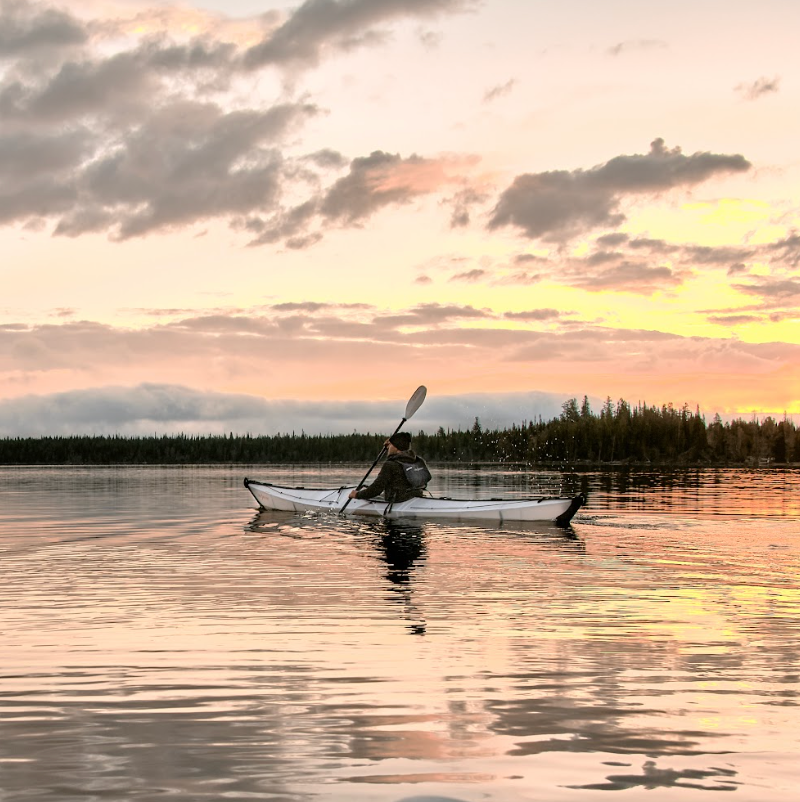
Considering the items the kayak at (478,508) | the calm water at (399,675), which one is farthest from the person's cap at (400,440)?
the calm water at (399,675)

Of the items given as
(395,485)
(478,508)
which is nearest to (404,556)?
(478,508)

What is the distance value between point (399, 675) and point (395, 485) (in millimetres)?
16963

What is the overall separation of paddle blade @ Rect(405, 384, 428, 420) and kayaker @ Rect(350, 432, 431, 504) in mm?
2782

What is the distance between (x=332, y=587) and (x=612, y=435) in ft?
280

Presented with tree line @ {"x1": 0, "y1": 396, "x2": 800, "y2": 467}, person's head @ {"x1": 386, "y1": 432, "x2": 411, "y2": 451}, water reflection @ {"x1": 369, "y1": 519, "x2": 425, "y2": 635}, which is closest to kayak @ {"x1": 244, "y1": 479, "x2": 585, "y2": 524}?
water reflection @ {"x1": 369, "y1": 519, "x2": 425, "y2": 635}

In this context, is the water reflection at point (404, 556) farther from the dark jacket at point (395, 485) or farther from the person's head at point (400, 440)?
the person's head at point (400, 440)

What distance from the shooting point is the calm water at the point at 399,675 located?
593 cm

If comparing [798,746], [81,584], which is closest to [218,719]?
[798,746]

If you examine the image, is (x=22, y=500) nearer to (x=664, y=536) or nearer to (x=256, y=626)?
(x=664, y=536)

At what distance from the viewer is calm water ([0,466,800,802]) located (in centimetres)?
593

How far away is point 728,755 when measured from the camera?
6328mm

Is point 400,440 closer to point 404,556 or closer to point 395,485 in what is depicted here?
point 395,485

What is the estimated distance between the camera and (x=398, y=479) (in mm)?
25625

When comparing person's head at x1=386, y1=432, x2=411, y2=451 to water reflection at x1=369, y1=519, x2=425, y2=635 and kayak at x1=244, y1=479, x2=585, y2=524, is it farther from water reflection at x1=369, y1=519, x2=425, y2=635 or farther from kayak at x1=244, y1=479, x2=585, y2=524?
water reflection at x1=369, y1=519, x2=425, y2=635
